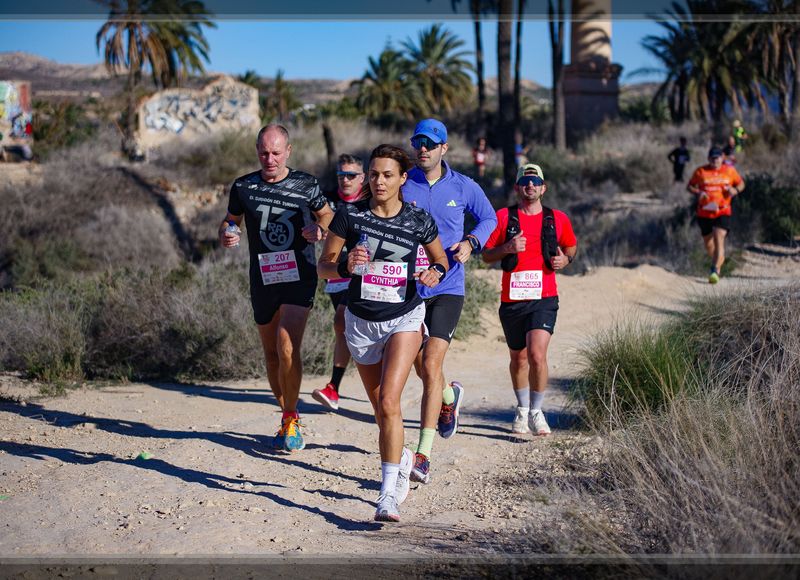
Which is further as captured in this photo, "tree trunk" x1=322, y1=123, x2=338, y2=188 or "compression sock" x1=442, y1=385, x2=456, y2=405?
"tree trunk" x1=322, y1=123, x2=338, y2=188

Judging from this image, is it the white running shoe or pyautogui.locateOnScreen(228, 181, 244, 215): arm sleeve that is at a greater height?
pyautogui.locateOnScreen(228, 181, 244, 215): arm sleeve

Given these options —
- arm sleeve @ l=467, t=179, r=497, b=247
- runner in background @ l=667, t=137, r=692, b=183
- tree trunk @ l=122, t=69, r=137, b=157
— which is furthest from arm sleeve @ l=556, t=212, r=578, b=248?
tree trunk @ l=122, t=69, r=137, b=157

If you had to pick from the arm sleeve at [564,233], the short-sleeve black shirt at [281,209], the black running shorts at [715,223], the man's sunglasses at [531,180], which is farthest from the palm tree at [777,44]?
the short-sleeve black shirt at [281,209]

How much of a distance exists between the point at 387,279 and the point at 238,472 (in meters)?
1.82

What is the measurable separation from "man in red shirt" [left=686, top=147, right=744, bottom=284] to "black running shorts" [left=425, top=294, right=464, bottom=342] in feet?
26.2

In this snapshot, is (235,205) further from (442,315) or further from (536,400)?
(536,400)

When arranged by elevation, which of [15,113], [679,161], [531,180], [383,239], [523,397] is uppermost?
[15,113]

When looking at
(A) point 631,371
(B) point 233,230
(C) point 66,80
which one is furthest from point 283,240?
(C) point 66,80

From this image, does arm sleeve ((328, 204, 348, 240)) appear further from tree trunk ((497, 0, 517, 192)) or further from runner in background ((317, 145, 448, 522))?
tree trunk ((497, 0, 517, 192))

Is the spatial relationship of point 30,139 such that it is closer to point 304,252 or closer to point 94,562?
point 304,252

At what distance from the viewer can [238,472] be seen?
629cm

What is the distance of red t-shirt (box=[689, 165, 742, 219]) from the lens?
44.0 ft

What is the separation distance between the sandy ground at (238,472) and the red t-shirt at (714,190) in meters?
4.02

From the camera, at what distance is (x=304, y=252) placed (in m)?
6.68
